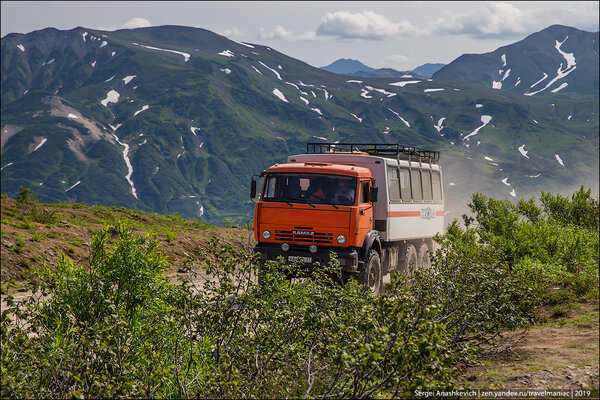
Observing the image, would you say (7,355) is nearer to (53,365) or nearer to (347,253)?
(53,365)

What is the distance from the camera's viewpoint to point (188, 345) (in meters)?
6.44

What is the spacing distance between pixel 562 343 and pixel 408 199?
364 inches

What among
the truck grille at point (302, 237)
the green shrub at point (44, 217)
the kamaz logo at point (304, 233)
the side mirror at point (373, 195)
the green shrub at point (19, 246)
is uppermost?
the side mirror at point (373, 195)

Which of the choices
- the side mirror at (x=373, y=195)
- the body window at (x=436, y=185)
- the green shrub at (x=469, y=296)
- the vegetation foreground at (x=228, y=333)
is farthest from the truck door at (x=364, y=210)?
the body window at (x=436, y=185)

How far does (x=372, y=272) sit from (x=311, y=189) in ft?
7.87

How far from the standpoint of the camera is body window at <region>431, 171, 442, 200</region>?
21375mm

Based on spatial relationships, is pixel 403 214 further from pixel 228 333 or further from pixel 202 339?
pixel 228 333

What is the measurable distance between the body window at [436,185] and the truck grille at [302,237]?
8412 mm

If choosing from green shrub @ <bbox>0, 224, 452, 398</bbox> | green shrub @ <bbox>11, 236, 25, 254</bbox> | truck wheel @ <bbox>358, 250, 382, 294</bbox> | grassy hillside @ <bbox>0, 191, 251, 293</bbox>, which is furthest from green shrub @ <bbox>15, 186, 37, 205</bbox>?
green shrub @ <bbox>0, 224, 452, 398</bbox>

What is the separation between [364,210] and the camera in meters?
14.4

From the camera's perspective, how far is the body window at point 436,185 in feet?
70.1

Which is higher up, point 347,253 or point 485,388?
point 347,253

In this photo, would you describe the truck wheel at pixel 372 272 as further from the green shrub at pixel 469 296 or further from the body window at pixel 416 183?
the body window at pixel 416 183

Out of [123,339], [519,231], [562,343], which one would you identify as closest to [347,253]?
[519,231]
